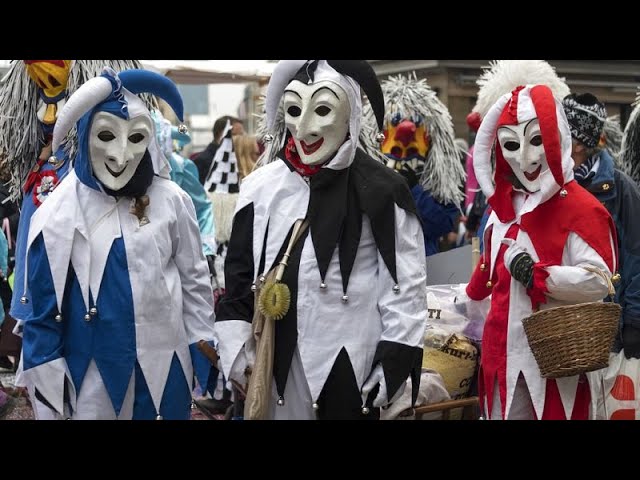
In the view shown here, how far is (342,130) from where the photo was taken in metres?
3.99

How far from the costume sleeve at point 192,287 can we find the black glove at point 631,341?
199 centimetres

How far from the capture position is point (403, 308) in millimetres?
3881

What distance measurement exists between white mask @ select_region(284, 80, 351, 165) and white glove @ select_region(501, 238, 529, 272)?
883 mm

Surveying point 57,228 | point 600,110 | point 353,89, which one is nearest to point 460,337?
point 600,110

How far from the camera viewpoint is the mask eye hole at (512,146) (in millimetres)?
4410

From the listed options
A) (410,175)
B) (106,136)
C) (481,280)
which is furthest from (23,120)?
(410,175)

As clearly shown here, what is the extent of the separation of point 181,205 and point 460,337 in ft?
5.47

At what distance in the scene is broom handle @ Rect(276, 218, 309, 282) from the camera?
3.88m

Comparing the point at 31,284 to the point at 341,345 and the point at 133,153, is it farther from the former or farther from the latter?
the point at 341,345

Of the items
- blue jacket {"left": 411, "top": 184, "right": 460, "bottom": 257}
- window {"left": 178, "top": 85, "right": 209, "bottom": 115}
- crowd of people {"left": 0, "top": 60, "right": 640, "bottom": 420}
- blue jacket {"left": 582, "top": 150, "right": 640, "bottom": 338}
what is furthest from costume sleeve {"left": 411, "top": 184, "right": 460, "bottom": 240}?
window {"left": 178, "top": 85, "right": 209, "bottom": 115}

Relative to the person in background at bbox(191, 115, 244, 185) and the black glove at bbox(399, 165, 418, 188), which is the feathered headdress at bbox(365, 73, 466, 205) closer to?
the black glove at bbox(399, 165, 418, 188)

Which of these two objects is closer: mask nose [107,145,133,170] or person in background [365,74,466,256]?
mask nose [107,145,133,170]
